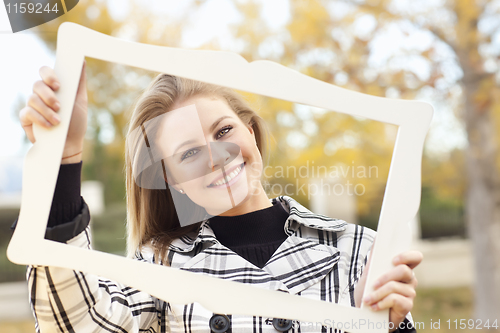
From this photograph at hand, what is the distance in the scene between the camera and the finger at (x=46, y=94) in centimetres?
116

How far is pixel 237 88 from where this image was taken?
4.06 ft

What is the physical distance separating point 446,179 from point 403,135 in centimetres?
441

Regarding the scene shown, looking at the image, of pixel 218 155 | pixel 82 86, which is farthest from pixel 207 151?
pixel 82 86

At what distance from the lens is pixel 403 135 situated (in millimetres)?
1248

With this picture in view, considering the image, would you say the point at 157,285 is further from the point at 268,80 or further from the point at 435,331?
the point at 435,331

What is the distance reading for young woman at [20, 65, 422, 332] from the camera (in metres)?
1.20

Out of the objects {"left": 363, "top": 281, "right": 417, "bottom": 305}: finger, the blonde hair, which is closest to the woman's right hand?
the blonde hair

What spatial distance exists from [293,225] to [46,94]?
952 mm

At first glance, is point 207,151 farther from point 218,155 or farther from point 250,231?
point 250,231

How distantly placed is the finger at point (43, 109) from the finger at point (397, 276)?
3.36ft

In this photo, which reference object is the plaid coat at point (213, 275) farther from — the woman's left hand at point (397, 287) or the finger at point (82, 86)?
the finger at point (82, 86)

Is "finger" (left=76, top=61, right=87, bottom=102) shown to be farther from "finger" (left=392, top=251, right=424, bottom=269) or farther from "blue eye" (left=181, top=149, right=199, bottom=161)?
"finger" (left=392, top=251, right=424, bottom=269)

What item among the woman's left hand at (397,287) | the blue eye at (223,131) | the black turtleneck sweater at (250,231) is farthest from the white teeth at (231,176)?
the woman's left hand at (397,287)

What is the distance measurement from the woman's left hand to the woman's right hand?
96 cm
